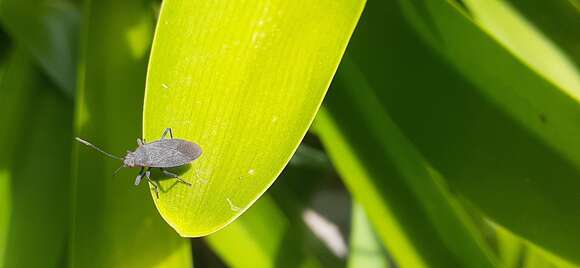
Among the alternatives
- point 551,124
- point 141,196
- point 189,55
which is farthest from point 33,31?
point 551,124

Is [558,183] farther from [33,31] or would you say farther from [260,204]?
[33,31]

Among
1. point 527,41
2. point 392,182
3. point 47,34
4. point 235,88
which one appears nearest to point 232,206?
point 235,88

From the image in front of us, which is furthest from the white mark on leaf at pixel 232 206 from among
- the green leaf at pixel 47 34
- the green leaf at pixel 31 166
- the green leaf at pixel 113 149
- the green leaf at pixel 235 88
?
the green leaf at pixel 47 34

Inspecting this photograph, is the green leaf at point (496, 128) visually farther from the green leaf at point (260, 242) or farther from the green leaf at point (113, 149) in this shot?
the green leaf at point (113, 149)

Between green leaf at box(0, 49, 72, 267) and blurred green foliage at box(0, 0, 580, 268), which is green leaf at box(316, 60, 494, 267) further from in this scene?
green leaf at box(0, 49, 72, 267)

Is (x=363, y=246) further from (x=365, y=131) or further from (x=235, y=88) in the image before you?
(x=235, y=88)

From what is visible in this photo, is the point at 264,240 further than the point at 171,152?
Yes

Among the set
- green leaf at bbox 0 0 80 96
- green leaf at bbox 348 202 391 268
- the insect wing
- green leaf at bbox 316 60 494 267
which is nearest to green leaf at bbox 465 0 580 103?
green leaf at bbox 316 60 494 267
